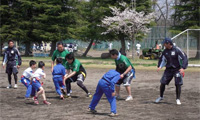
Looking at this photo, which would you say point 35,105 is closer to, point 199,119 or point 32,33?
point 199,119

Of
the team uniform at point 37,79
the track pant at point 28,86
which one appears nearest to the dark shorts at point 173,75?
the team uniform at point 37,79

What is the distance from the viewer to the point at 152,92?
482 inches

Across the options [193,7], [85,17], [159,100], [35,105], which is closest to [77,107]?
[35,105]

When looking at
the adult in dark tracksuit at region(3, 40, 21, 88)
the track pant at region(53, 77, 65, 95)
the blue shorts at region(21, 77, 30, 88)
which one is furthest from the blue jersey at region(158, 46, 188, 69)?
the adult in dark tracksuit at region(3, 40, 21, 88)

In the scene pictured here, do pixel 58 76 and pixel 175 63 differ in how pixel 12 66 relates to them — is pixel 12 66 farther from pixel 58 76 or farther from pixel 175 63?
pixel 175 63

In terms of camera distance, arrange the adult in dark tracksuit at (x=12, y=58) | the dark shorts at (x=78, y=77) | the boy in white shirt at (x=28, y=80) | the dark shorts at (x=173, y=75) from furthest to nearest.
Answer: the adult in dark tracksuit at (x=12, y=58), the dark shorts at (x=78, y=77), the boy in white shirt at (x=28, y=80), the dark shorts at (x=173, y=75)

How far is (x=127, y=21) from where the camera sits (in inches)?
1393

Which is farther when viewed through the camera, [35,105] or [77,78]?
[77,78]

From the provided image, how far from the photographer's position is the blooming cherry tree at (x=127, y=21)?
115ft

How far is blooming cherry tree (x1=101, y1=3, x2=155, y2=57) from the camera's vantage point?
35.2 meters

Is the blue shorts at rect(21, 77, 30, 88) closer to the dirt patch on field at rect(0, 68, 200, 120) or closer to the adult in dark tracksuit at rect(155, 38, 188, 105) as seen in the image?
the dirt patch on field at rect(0, 68, 200, 120)

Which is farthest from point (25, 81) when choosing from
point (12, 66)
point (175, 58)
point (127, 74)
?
point (175, 58)

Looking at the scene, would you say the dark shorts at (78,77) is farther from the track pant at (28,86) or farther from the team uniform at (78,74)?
the track pant at (28,86)

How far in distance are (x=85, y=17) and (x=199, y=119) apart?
109ft
